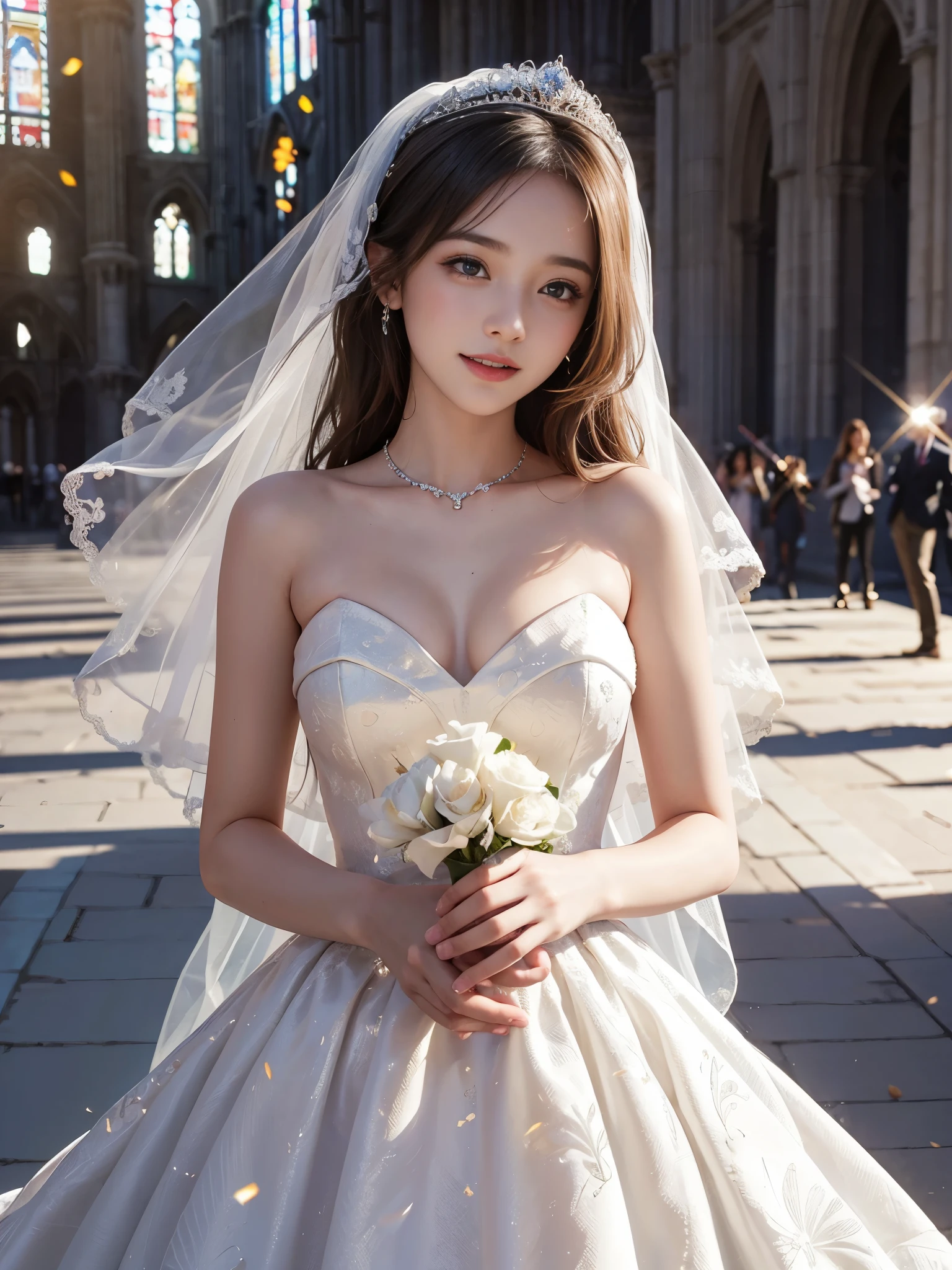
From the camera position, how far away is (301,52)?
1633 inches

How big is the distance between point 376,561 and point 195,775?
950mm

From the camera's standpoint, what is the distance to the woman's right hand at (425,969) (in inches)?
57.2

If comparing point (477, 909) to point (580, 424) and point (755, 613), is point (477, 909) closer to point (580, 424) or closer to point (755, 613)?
point (580, 424)

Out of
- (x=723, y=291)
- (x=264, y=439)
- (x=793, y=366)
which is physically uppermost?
(x=723, y=291)

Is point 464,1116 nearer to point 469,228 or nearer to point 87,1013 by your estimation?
point 469,228

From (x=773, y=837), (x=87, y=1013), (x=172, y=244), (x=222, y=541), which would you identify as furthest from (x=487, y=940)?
(x=172, y=244)

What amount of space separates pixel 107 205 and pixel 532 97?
4735 centimetres

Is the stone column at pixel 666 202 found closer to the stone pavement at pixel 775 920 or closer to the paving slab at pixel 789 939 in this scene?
the stone pavement at pixel 775 920

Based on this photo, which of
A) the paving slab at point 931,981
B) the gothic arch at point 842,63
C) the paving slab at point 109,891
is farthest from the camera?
the gothic arch at point 842,63

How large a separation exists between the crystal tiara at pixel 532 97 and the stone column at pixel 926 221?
11688mm

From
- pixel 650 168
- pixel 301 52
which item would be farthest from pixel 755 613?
pixel 301 52

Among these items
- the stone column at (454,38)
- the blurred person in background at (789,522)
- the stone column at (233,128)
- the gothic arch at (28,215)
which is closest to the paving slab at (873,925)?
the blurred person in background at (789,522)

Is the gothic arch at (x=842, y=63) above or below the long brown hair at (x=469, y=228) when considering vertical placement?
above

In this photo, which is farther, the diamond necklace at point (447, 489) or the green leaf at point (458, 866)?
Result: the diamond necklace at point (447, 489)
